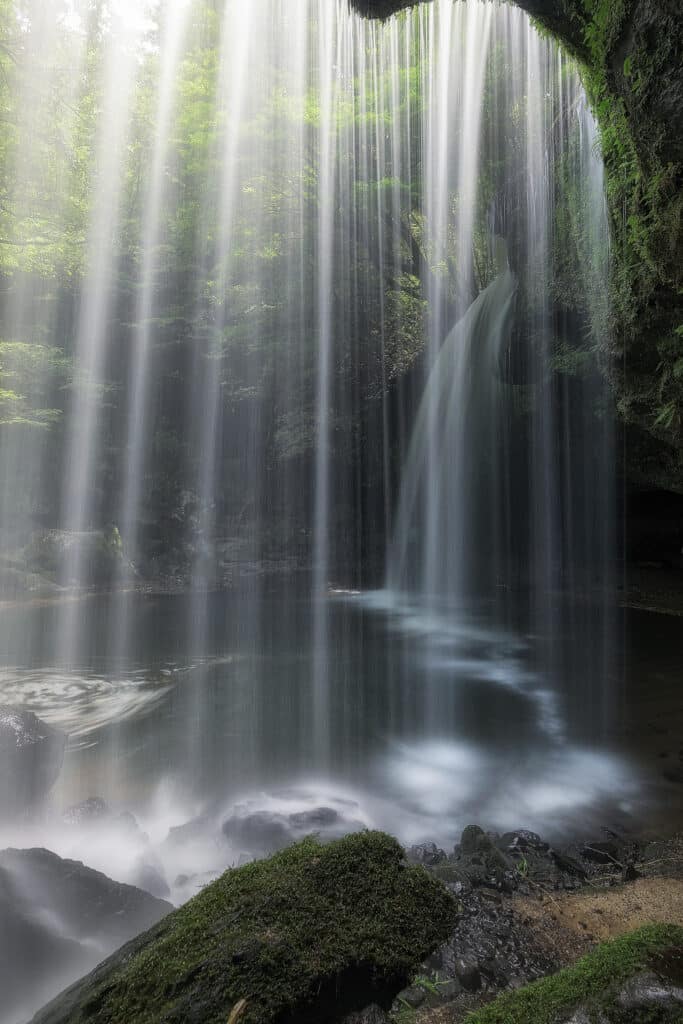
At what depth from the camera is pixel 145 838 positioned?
14.4ft

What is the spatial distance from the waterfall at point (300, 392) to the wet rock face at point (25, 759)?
0.40 metres

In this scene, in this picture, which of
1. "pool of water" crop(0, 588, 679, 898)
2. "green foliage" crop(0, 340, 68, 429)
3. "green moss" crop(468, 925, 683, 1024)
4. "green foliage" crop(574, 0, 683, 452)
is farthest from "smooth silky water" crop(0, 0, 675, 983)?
"green moss" crop(468, 925, 683, 1024)

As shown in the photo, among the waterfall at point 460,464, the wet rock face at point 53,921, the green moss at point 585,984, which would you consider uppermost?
the waterfall at point 460,464

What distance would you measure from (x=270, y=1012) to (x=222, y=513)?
60.3 ft

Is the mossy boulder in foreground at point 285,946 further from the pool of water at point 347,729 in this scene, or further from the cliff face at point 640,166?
the cliff face at point 640,166

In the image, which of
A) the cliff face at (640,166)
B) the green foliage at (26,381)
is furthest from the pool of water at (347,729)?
the green foliage at (26,381)

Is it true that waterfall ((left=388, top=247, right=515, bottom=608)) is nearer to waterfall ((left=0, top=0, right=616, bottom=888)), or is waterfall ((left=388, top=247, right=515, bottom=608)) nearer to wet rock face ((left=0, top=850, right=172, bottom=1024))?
waterfall ((left=0, top=0, right=616, bottom=888))

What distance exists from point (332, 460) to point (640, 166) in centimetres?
1383

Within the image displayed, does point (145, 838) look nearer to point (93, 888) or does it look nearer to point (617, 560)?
point (93, 888)

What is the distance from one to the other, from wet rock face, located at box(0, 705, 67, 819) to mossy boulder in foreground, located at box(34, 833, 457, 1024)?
11.5 feet

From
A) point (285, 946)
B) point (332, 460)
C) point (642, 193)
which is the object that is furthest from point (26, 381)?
point (285, 946)

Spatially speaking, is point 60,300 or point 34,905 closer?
point 34,905

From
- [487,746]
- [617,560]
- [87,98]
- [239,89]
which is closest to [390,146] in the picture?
[239,89]

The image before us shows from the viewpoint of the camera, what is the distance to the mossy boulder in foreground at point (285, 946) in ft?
4.36
